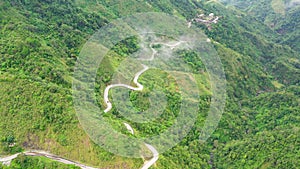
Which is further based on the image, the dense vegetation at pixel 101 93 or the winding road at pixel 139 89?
the winding road at pixel 139 89

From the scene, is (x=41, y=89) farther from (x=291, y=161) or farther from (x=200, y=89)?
(x=291, y=161)

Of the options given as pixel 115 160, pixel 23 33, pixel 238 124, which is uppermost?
pixel 23 33

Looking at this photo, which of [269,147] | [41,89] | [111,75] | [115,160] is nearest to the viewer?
[115,160]

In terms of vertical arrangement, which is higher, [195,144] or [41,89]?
[41,89]

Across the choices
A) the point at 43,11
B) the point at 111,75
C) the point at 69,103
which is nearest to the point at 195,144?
the point at 111,75

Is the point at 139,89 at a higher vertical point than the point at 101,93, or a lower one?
higher

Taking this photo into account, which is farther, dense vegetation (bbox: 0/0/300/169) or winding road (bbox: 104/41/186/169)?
winding road (bbox: 104/41/186/169)

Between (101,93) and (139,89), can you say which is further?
(139,89)

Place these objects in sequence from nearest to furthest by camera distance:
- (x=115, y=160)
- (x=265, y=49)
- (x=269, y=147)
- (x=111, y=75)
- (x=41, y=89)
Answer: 1. (x=115, y=160)
2. (x=41, y=89)
3. (x=269, y=147)
4. (x=111, y=75)
5. (x=265, y=49)
